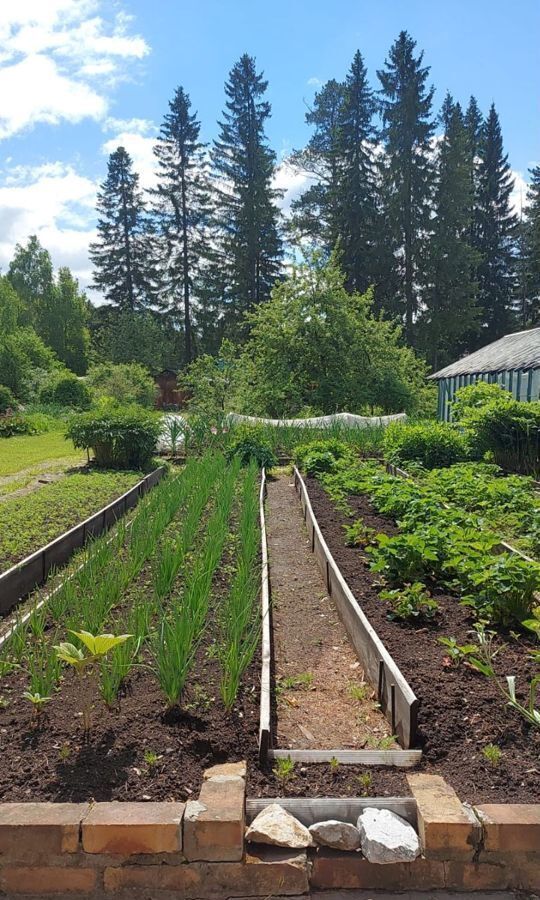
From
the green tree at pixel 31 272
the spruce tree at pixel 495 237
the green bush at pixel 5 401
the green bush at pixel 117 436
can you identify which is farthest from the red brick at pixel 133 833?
the green tree at pixel 31 272

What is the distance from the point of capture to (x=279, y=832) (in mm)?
1704

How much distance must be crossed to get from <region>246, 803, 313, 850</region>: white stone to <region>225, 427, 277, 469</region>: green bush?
317 inches

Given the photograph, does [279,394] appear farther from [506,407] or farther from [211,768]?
[211,768]

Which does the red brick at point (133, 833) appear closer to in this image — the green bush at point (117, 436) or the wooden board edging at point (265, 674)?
the wooden board edging at point (265, 674)

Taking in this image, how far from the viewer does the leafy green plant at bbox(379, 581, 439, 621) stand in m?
3.25

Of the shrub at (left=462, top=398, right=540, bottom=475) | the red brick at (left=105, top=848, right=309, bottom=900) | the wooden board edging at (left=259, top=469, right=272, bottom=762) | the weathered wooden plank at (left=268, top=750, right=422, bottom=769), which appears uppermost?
the shrub at (left=462, top=398, right=540, bottom=475)

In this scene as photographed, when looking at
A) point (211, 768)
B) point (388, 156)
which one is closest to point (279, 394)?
point (211, 768)

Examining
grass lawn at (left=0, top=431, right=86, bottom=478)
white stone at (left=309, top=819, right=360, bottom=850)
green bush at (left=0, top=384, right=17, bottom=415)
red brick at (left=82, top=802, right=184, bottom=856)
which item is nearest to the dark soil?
white stone at (left=309, top=819, right=360, bottom=850)

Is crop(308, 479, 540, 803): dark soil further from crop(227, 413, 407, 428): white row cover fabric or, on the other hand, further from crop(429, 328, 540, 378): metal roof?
crop(429, 328, 540, 378): metal roof

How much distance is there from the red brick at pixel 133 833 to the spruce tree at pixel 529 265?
118 feet

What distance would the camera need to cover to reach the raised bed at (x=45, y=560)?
3850 millimetres

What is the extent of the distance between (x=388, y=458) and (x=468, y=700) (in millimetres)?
7326

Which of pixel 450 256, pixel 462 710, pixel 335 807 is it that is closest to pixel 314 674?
pixel 462 710

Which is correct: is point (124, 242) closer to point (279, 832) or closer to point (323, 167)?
point (323, 167)
